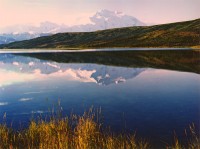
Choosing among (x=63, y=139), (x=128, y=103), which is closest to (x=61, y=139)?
(x=63, y=139)

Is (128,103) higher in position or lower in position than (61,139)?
lower

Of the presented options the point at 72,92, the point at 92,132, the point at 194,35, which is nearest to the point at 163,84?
the point at 72,92

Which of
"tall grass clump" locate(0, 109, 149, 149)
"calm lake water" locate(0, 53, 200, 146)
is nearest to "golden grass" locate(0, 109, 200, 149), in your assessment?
"tall grass clump" locate(0, 109, 149, 149)

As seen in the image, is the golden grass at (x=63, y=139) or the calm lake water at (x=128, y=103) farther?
the calm lake water at (x=128, y=103)

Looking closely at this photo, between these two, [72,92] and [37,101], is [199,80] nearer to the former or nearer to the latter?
[72,92]

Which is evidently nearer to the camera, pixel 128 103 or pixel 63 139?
pixel 63 139

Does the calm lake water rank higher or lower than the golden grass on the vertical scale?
lower

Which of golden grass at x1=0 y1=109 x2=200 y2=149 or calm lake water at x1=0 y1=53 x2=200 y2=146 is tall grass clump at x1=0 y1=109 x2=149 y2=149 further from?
calm lake water at x1=0 y1=53 x2=200 y2=146

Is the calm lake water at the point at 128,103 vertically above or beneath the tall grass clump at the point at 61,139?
beneath

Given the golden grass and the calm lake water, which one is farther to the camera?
the calm lake water

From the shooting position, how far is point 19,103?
23250mm

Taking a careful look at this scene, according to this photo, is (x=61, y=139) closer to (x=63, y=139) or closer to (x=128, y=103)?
A: (x=63, y=139)

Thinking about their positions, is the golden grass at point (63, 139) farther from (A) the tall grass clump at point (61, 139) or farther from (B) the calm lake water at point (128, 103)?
(B) the calm lake water at point (128, 103)

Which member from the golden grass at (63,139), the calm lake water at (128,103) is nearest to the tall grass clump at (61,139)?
the golden grass at (63,139)
